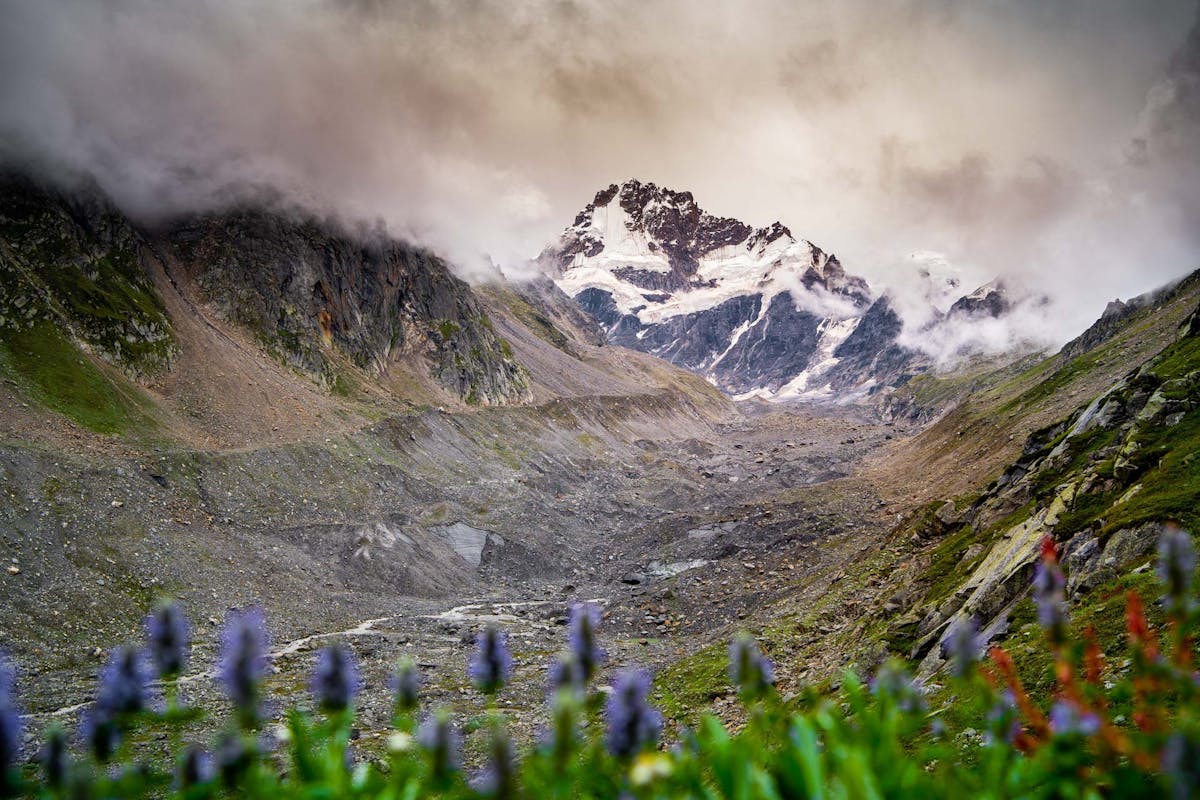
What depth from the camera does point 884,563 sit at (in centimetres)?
3145

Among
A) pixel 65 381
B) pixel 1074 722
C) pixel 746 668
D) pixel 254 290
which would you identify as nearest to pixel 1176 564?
pixel 1074 722

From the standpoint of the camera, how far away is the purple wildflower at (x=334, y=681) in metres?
3.68

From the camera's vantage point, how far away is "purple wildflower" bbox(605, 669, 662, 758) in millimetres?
3299

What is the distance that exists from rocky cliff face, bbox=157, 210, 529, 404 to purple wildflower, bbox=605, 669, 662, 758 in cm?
7657

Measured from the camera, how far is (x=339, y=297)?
289 feet

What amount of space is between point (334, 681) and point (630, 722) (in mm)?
1751

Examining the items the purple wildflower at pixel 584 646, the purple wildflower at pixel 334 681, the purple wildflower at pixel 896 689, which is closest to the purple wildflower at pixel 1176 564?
the purple wildflower at pixel 896 689

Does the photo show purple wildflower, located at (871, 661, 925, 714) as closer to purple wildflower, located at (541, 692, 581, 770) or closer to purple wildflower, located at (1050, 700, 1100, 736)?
purple wildflower, located at (1050, 700, 1100, 736)

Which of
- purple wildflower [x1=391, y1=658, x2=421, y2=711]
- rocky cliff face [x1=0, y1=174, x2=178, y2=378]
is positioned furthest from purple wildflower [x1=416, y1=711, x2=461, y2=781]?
rocky cliff face [x1=0, y1=174, x2=178, y2=378]

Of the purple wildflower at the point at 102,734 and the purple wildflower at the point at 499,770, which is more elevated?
the purple wildflower at the point at 102,734

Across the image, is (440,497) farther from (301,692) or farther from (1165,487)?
(1165,487)

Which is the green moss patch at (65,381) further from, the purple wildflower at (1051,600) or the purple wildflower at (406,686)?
the purple wildflower at (1051,600)

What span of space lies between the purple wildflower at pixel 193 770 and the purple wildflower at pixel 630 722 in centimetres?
202

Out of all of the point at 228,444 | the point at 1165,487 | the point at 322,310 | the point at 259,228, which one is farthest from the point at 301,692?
the point at 259,228
